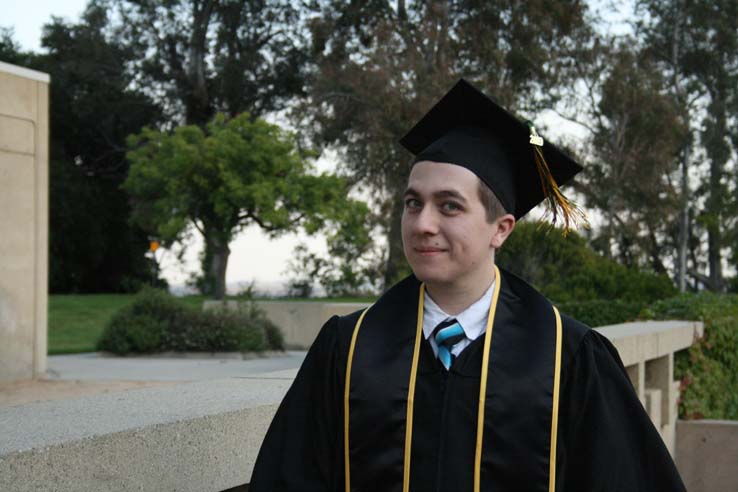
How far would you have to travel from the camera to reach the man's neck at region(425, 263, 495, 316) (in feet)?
8.05

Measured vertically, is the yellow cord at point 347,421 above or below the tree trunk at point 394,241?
below

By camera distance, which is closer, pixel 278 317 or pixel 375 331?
pixel 375 331

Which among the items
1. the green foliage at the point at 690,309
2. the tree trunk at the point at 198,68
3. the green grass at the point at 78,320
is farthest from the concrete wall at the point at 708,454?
the tree trunk at the point at 198,68

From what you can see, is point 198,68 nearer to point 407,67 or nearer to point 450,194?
point 407,67

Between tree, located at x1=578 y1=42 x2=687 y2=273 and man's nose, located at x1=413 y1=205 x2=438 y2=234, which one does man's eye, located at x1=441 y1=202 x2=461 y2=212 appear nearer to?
man's nose, located at x1=413 y1=205 x2=438 y2=234

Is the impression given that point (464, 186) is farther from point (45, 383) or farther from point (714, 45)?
point (714, 45)

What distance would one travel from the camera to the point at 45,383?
12.5 meters

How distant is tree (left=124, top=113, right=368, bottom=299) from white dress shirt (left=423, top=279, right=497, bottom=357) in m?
27.4

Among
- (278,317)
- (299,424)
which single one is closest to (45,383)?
(278,317)

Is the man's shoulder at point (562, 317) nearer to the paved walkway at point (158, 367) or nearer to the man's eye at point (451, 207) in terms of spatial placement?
the man's eye at point (451, 207)

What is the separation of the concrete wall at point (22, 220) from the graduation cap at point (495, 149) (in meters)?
10.8

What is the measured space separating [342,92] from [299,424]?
1319 inches

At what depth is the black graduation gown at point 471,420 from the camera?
2324 mm

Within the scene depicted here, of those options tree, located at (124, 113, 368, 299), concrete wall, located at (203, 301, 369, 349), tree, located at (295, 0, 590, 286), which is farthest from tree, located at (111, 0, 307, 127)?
concrete wall, located at (203, 301, 369, 349)
